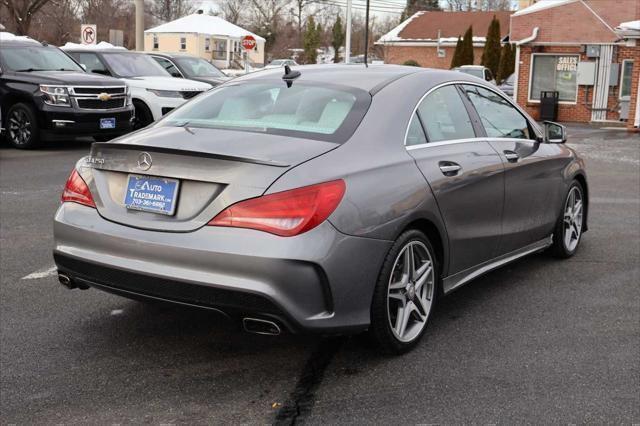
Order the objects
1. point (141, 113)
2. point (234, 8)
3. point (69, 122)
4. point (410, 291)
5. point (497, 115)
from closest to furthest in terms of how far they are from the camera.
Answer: point (410, 291) → point (497, 115) → point (69, 122) → point (141, 113) → point (234, 8)

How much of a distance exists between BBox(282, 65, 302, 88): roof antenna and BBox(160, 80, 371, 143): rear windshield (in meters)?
0.04

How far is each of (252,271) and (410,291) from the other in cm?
112

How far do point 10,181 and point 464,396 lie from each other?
325 inches

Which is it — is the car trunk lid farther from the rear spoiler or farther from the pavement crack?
the pavement crack

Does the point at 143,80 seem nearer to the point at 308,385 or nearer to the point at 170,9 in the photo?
the point at 308,385

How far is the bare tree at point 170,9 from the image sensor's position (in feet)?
265

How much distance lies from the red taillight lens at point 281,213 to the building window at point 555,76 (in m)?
24.3

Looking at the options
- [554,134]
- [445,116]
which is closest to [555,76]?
[554,134]

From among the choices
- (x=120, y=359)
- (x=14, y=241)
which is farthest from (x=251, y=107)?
(x=14, y=241)

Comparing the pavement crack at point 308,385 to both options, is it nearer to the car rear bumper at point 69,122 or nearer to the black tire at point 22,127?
the car rear bumper at point 69,122

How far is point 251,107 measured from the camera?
465 centimetres

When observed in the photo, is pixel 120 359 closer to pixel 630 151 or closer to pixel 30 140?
pixel 30 140

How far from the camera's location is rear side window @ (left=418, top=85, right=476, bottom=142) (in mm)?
4771

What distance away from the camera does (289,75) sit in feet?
16.2
